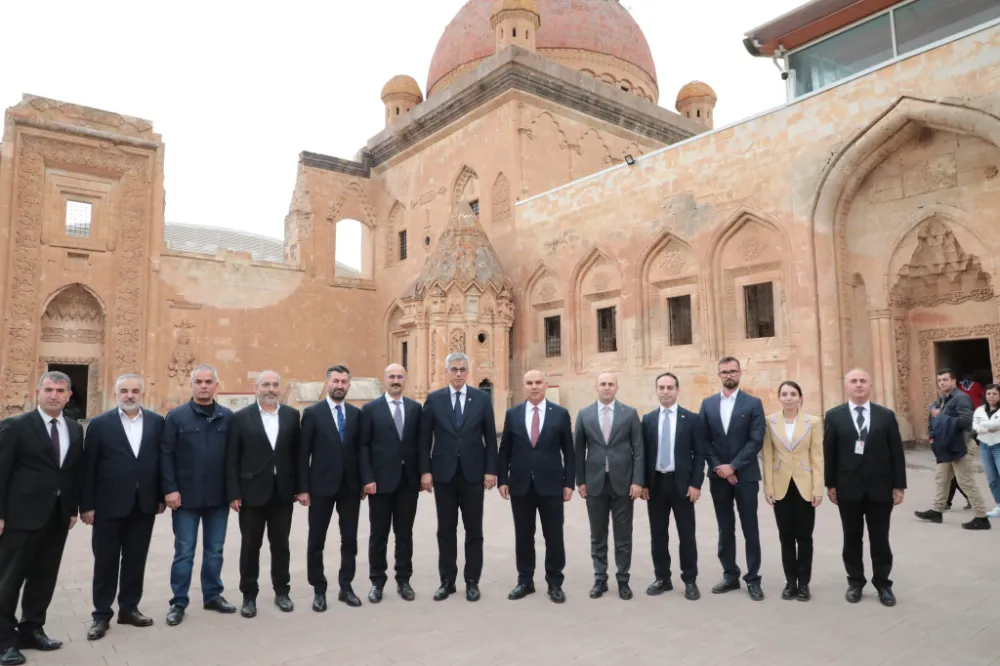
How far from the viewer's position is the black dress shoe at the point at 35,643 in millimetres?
3652

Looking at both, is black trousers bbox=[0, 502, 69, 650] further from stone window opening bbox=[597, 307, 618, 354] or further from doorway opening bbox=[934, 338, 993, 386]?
doorway opening bbox=[934, 338, 993, 386]

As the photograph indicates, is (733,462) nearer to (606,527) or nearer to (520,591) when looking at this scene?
(606,527)

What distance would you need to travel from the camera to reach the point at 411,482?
4.71 meters

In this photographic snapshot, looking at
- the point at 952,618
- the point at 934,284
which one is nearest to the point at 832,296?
the point at 934,284

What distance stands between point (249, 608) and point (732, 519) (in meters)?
3.19

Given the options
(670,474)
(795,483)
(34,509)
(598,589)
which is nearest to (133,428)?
(34,509)

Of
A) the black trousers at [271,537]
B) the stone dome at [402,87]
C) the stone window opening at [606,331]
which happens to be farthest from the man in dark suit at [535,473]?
the stone dome at [402,87]

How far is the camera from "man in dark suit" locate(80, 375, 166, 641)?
13.1 feet

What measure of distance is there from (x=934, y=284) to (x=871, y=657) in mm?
9678

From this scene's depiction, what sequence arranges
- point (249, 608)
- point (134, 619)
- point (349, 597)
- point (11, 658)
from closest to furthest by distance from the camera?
point (11, 658)
point (134, 619)
point (249, 608)
point (349, 597)

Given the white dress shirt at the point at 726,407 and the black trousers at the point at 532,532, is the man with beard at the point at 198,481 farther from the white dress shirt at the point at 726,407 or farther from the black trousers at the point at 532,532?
the white dress shirt at the point at 726,407

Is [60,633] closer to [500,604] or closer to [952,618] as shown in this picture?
[500,604]

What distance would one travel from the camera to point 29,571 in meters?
3.72

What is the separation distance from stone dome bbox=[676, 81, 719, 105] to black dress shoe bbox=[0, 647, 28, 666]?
2437 centimetres
